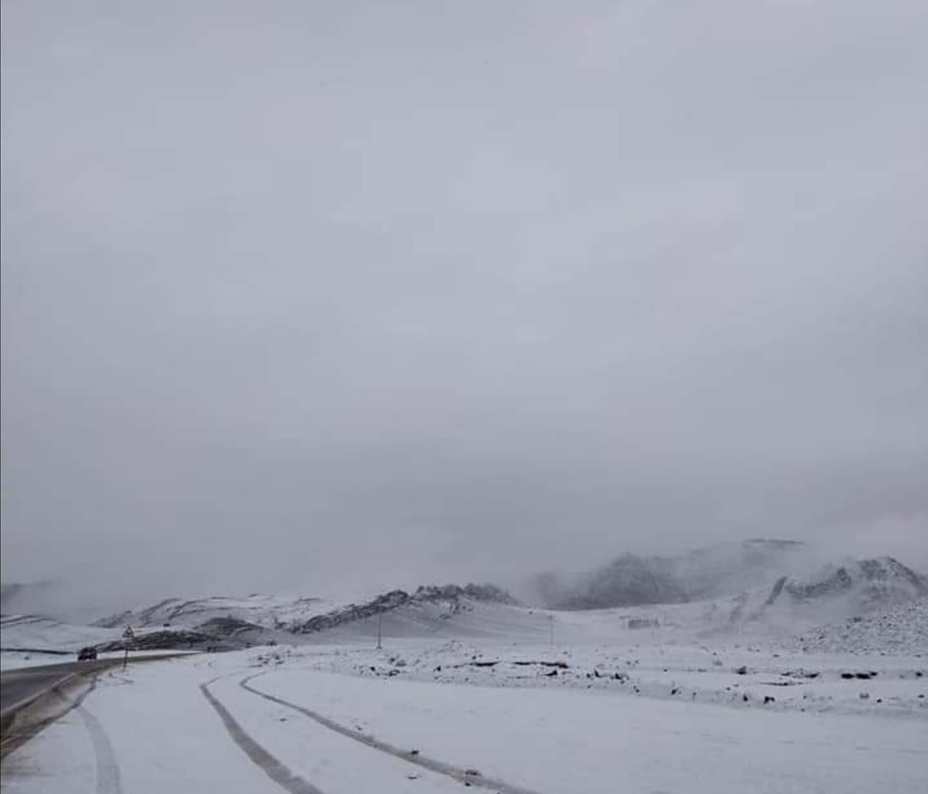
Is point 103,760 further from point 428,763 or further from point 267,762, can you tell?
point 428,763

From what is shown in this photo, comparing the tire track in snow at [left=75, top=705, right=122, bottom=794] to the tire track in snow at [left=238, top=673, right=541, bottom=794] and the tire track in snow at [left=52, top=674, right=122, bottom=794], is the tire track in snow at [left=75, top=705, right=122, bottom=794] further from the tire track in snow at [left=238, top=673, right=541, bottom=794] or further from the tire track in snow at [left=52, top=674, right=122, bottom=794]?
the tire track in snow at [left=238, top=673, right=541, bottom=794]

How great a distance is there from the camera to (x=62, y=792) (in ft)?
50.9

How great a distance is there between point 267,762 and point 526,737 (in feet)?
21.4

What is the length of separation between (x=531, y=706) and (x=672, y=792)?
564 inches

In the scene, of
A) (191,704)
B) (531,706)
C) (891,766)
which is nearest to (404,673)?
(191,704)

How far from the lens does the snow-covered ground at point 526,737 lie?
15.4 metres

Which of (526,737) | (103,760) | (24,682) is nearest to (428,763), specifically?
(526,737)

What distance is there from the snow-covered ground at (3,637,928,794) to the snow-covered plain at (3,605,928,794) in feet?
0.22

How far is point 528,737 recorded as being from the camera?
68.0 feet

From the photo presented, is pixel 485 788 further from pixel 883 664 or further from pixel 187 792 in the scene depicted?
pixel 883 664

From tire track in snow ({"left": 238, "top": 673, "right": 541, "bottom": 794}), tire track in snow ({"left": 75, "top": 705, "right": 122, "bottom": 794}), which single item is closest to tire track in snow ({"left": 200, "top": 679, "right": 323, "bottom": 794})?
tire track in snow ({"left": 238, "top": 673, "right": 541, "bottom": 794})

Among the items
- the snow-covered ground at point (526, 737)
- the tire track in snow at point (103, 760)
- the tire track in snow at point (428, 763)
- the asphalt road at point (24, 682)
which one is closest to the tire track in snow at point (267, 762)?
the snow-covered ground at point (526, 737)

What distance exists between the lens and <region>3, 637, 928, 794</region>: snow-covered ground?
15438mm

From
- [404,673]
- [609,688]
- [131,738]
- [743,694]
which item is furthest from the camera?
[404,673]
